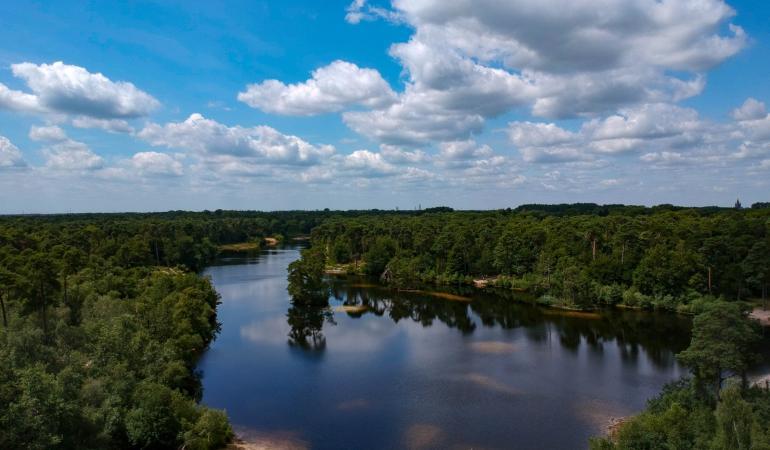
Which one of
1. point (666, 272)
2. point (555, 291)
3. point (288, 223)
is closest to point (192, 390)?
point (555, 291)

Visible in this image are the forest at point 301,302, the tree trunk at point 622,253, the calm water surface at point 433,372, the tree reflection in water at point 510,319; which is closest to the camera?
the forest at point 301,302

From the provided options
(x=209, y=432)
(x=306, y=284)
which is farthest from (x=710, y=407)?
(x=306, y=284)

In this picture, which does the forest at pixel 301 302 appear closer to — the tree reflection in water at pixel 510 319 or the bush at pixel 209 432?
the bush at pixel 209 432

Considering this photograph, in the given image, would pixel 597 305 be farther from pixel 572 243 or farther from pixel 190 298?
pixel 190 298

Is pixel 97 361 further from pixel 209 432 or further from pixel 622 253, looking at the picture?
pixel 622 253

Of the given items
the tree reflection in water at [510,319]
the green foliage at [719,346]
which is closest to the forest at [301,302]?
the green foliage at [719,346]

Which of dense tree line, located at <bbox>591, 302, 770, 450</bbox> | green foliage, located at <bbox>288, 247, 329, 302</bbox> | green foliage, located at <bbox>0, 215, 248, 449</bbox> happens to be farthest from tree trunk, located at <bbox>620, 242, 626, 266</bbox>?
green foliage, located at <bbox>0, 215, 248, 449</bbox>

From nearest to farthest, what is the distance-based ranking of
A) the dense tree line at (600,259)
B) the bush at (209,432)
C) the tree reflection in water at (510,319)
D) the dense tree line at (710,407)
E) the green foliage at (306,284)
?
the dense tree line at (710,407) → the bush at (209,432) → the tree reflection in water at (510,319) → the dense tree line at (600,259) → the green foliage at (306,284)

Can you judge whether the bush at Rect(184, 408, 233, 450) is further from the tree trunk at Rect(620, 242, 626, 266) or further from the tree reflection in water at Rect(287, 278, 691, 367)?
the tree trunk at Rect(620, 242, 626, 266)
